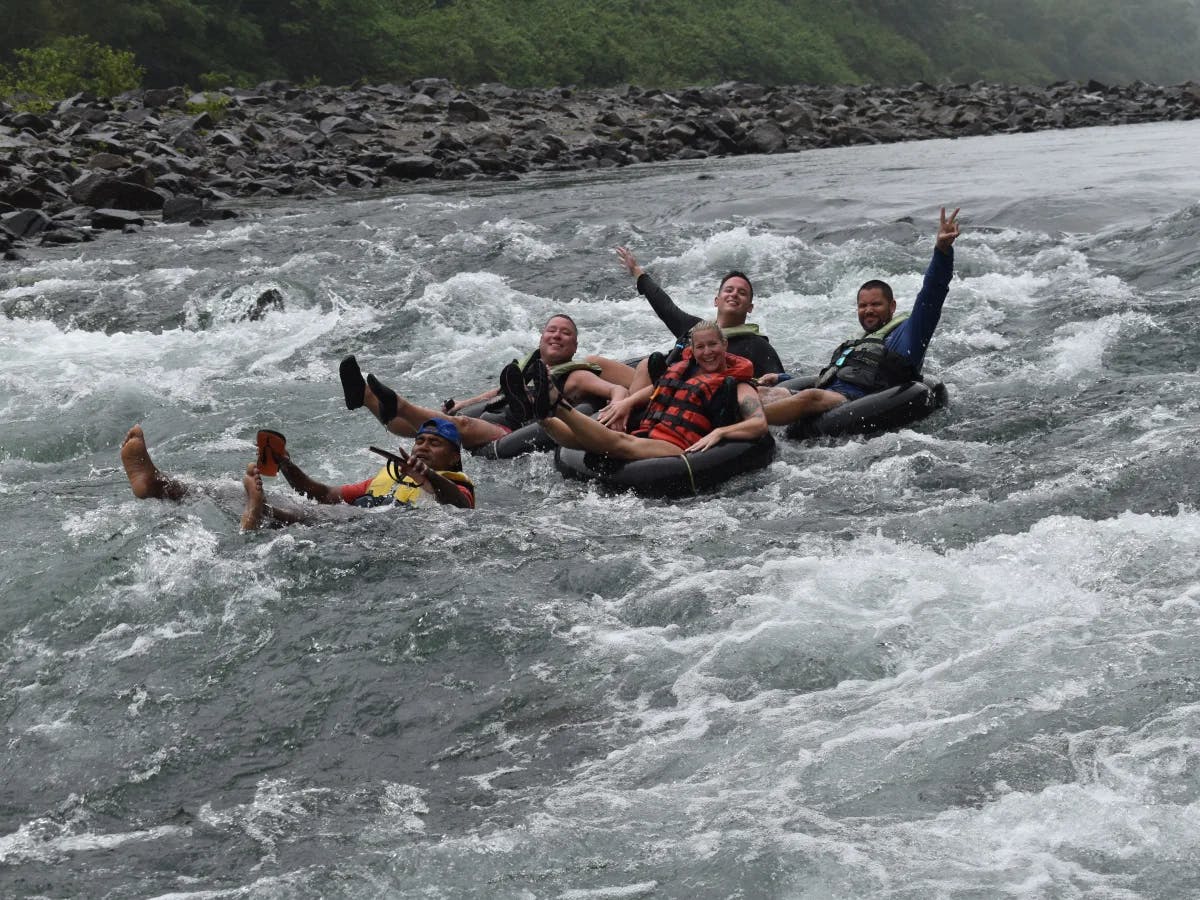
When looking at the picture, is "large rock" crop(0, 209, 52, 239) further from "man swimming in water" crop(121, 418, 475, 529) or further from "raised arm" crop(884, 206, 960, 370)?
"raised arm" crop(884, 206, 960, 370)

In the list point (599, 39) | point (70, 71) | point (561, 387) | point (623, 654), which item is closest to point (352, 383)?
point (561, 387)

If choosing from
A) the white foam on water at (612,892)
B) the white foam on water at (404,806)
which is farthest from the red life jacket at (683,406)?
the white foam on water at (612,892)

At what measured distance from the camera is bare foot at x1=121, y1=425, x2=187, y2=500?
6.91m

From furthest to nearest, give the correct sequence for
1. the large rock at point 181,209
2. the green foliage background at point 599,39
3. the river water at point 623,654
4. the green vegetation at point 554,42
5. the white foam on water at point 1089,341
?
the green foliage background at point 599,39, the green vegetation at point 554,42, the large rock at point 181,209, the white foam on water at point 1089,341, the river water at point 623,654

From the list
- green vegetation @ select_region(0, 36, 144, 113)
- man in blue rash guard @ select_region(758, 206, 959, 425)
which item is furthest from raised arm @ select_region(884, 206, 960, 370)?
green vegetation @ select_region(0, 36, 144, 113)

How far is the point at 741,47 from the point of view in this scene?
50500 mm

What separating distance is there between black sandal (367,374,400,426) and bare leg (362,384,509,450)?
22 millimetres

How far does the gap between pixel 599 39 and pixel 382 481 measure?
39.0 metres

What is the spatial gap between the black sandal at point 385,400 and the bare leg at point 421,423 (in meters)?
0.02

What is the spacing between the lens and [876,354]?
8.90 m

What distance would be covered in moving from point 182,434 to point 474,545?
3468 mm

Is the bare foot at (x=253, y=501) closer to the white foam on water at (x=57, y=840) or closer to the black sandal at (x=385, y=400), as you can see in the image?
the black sandal at (x=385, y=400)

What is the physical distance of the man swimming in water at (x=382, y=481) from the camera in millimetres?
6922

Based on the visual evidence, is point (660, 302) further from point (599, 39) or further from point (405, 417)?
point (599, 39)
